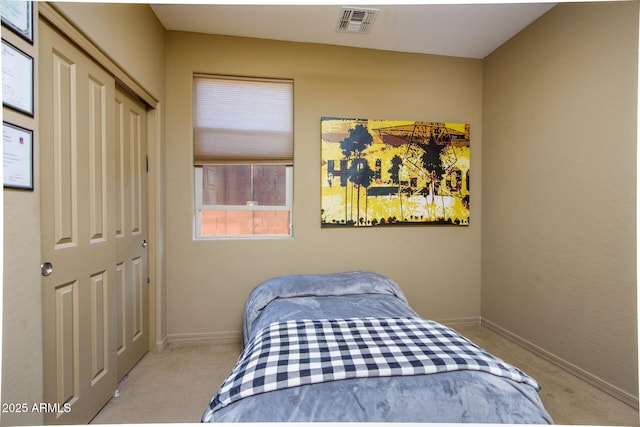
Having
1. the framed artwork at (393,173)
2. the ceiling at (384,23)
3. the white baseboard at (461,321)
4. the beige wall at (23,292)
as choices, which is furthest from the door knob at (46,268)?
the white baseboard at (461,321)

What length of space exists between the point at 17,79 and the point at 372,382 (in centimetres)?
179

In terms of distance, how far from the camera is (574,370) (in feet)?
6.70

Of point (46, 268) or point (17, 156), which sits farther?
point (46, 268)

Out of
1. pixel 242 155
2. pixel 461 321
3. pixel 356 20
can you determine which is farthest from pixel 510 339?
pixel 356 20

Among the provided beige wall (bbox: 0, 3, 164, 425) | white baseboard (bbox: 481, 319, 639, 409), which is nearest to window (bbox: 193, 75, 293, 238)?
beige wall (bbox: 0, 3, 164, 425)

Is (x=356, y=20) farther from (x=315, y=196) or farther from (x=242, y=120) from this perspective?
(x=315, y=196)

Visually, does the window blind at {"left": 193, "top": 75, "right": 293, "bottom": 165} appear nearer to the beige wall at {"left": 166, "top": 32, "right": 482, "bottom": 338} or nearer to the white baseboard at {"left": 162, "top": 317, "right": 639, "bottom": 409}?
the beige wall at {"left": 166, "top": 32, "right": 482, "bottom": 338}

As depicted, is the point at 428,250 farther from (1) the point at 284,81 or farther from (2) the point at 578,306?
(1) the point at 284,81

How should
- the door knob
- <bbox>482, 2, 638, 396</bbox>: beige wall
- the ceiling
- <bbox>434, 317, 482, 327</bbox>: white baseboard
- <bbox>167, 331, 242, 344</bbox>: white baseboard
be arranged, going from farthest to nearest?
<bbox>434, 317, 482, 327</bbox>: white baseboard < <bbox>167, 331, 242, 344</bbox>: white baseboard < the ceiling < <bbox>482, 2, 638, 396</bbox>: beige wall < the door knob

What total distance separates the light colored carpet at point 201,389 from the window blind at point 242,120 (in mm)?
1644

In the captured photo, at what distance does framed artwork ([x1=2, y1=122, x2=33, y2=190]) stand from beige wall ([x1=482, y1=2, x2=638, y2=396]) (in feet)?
10.2

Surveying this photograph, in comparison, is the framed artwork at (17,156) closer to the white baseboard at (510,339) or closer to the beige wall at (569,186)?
the white baseboard at (510,339)

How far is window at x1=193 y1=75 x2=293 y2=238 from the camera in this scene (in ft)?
8.46

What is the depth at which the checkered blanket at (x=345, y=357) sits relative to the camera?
108cm
